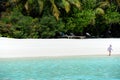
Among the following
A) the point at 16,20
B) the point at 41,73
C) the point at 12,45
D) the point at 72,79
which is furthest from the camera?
the point at 16,20

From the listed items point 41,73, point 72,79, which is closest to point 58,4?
point 41,73

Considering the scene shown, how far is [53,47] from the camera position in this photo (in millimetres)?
31844

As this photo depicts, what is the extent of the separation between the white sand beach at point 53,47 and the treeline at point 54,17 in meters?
4.31

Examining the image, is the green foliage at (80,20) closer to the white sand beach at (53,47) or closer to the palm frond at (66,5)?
the palm frond at (66,5)

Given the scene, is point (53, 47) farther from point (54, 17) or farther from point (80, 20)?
point (80, 20)

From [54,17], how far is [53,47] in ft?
19.6

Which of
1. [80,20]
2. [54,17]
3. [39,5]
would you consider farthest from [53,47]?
[80,20]

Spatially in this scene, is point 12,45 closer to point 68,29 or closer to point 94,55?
point 94,55

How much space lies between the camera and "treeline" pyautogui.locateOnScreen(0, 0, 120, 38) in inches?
1427

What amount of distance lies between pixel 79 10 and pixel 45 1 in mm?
3639

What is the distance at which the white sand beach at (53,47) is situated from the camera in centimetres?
3056

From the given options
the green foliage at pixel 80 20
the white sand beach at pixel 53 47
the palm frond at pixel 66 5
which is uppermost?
the palm frond at pixel 66 5

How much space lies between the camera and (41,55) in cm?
3112

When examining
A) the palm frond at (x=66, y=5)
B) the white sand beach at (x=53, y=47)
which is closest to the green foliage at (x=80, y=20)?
the palm frond at (x=66, y=5)
